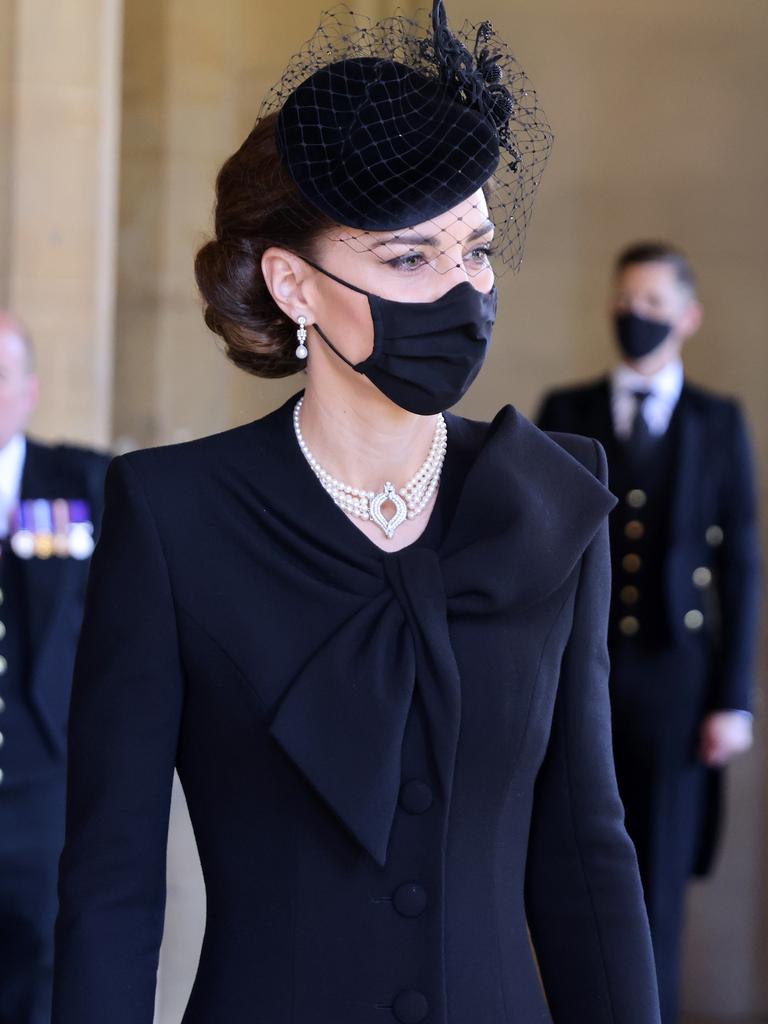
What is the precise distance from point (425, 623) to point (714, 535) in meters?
2.98

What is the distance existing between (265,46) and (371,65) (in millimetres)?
3742

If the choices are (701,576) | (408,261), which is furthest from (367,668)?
(701,576)

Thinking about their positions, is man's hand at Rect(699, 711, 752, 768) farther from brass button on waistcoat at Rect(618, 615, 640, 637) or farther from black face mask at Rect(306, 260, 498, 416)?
black face mask at Rect(306, 260, 498, 416)

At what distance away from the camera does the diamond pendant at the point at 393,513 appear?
193cm

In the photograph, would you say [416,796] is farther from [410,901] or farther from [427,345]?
[427,345]

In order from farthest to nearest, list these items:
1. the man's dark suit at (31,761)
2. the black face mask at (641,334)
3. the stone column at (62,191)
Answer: the black face mask at (641,334) < the stone column at (62,191) < the man's dark suit at (31,761)

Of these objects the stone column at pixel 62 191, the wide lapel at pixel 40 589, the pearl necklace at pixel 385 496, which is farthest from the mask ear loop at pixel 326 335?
the stone column at pixel 62 191

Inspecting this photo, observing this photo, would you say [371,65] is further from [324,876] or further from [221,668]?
[324,876]

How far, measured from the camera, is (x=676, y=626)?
4.54 m

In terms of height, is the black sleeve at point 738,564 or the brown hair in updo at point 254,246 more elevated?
the brown hair in updo at point 254,246

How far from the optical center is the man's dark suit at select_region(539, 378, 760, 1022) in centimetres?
455

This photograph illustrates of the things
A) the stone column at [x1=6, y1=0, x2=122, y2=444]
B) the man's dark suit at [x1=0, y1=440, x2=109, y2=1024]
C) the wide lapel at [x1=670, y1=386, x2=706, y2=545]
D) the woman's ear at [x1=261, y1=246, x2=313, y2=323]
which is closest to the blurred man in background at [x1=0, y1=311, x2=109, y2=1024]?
the man's dark suit at [x1=0, y1=440, x2=109, y2=1024]

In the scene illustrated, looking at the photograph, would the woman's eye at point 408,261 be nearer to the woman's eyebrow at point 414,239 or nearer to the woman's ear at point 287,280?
the woman's eyebrow at point 414,239

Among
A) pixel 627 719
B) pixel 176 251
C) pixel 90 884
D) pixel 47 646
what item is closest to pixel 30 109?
pixel 176 251
